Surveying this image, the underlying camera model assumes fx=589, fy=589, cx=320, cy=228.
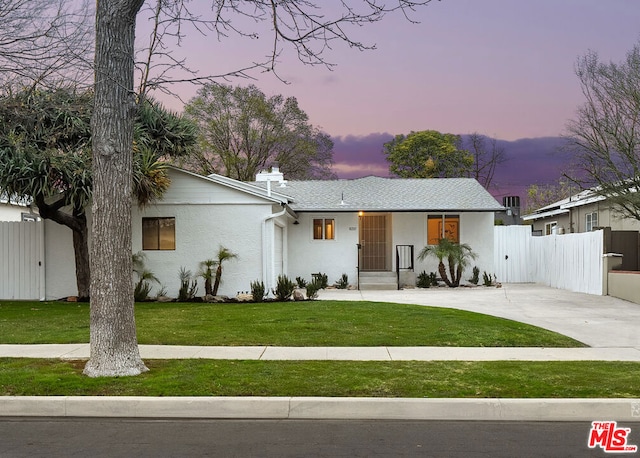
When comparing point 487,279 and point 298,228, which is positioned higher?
point 298,228

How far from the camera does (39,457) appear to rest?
511cm

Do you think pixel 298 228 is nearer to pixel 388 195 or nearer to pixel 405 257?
pixel 388 195

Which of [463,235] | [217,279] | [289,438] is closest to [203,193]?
[217,279]

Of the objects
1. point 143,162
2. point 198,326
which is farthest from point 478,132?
point 198,326

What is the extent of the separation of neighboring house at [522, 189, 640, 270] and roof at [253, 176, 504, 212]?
3.87m

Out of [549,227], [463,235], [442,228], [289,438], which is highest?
[549,227]

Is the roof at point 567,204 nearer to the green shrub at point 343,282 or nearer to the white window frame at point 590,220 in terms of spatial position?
the white window frame at point 590,220

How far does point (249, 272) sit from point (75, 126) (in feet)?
20.4

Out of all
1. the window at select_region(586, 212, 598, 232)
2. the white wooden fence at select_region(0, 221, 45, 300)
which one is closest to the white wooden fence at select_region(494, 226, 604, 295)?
the window at select_region(586, 212, 598, 232)

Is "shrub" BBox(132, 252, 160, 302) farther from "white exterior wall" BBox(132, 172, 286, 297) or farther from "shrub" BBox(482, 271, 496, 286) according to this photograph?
"shrub" BBox(482, 271, 496, 286)

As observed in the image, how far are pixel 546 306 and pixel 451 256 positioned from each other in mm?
6057

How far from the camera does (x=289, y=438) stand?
5648 mm

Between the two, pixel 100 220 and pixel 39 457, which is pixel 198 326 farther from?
pixel 39 457

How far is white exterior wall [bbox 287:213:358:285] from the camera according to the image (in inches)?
877
